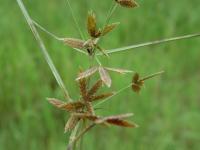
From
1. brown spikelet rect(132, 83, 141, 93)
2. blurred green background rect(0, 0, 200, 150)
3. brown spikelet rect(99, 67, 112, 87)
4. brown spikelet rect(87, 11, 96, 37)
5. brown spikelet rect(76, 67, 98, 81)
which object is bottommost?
blurred green background rect(0, 0, 200, 150)

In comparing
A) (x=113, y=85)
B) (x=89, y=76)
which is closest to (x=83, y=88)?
(x=89, y=76)

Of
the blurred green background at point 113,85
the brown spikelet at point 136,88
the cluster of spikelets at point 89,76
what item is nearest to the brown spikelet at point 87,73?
the cluster of spikelets at point 89,76

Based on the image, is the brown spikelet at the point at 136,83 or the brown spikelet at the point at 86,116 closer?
the brown spikelet at the point at 86,116

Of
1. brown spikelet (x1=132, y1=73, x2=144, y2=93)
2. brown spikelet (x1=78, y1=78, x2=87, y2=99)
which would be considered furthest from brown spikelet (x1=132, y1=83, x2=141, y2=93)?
brown spikelet (x1=78, y1=78, x2=87, y2=99)

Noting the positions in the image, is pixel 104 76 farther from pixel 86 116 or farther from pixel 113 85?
pixel 113 85

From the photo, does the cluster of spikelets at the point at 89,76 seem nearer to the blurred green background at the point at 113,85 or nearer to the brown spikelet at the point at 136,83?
the brown spikelet at the point at 136,83

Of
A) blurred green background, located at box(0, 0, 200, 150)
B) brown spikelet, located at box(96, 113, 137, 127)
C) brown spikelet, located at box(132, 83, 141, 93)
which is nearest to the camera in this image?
brown spikelet, located at box(96, 113, 137, 127)

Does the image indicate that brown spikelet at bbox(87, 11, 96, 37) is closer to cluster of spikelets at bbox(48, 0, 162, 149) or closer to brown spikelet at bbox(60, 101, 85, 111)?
cluster of spikelets at bbox(48, 0, 162, 149)

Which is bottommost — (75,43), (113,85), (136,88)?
(113,85)
